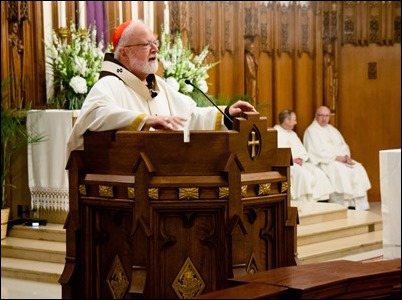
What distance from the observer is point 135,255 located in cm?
369

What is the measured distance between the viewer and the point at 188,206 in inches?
143

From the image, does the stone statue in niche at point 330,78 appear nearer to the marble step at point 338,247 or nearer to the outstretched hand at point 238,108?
the marble step at point 338,247

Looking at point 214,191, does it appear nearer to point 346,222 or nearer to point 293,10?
point 346,222

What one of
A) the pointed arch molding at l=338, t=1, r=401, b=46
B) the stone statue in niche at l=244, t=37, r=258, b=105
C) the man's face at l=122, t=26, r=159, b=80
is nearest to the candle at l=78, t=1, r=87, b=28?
the stone statue in niche at l=244, t=37, r=258, b=105

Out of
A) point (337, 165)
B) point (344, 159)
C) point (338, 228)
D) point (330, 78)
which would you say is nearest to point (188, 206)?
point (338, 228)

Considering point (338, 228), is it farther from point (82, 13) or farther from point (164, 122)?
point (164, 122)

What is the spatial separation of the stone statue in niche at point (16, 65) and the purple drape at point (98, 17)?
1040 mm

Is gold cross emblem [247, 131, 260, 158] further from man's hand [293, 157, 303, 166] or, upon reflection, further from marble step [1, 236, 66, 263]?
man's hand [293, 157, 303, 166]

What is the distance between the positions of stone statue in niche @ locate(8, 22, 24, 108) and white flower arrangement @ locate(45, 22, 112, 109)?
1.02ft

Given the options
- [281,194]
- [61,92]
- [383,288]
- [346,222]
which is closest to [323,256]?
[346,222]

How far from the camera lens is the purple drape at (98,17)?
9766 mm

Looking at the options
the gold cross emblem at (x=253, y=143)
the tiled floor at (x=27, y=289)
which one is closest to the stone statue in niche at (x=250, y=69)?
the tiled floor at (x=27, y=289)

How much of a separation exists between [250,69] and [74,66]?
3949mm

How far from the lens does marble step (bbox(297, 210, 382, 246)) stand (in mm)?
8016
